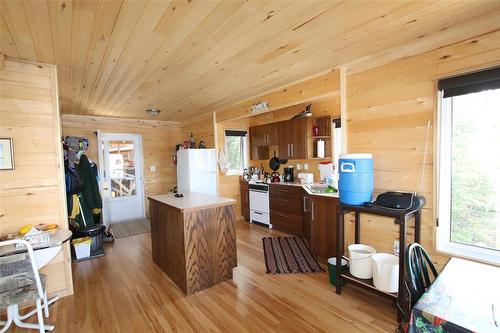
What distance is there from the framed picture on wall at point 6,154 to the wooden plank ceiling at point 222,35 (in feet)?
2.59

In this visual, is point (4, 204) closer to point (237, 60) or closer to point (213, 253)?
point (213, 253)

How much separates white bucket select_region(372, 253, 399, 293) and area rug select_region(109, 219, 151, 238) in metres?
4.12

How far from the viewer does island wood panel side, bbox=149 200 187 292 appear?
252 cm

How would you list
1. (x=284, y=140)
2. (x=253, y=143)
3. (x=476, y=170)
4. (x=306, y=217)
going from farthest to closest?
1. (x=253, y=143)
2. (x=284, y=140)
3. (x=306, y=217)
4. (x=476, y=170)

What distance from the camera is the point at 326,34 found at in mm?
1914

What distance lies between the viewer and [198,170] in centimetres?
483

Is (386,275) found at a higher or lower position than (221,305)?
higher

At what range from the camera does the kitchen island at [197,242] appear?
247 cm

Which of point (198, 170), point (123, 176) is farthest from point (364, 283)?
point (123, 176)

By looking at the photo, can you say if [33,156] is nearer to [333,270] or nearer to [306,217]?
[333,270]

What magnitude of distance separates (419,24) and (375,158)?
119 cm

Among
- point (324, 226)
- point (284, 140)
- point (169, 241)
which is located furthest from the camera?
point (284, 140)

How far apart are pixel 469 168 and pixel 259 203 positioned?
3.45 metres

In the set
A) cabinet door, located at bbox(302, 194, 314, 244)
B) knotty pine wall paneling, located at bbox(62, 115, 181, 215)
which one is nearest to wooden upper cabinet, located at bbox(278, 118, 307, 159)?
cabinet door, located at bbox(302, 194, 314, 244)
